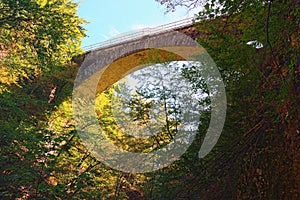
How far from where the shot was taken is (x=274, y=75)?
4.39 ft

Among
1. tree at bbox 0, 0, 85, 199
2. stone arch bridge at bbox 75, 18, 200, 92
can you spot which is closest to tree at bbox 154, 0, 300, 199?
tree at bbox 0, 0, 85, 199

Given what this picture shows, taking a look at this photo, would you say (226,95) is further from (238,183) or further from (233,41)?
(238,183)

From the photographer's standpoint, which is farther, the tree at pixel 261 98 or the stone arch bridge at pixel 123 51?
the stone arch bridge at pixel 123 51

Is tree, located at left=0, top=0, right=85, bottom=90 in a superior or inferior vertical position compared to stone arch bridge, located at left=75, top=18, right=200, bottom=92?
inferior

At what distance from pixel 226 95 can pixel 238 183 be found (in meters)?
0.62

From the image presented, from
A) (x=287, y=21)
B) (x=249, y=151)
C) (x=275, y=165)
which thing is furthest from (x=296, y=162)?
(x=287, y=21)

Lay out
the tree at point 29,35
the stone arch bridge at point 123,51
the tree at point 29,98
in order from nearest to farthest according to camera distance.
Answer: the tree at point 29,98, the tree at point 29,35, the stone arch bridge at point 123,51

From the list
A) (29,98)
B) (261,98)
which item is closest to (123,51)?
(29,98)

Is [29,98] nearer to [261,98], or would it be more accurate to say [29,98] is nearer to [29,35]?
[29,35]

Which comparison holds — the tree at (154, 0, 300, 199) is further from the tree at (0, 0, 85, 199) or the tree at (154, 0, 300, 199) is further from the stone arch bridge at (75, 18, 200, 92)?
the stone arch bridge at (75, 18, 200, 92)

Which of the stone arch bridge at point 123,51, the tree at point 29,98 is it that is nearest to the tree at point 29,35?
the tree at point 29,98

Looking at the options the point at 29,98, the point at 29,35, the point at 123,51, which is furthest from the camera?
the point at 123,51

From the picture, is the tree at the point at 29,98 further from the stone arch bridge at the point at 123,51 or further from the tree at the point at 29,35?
the stone arch bridge at the point at 123,51

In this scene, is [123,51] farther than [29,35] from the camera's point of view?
Yes
